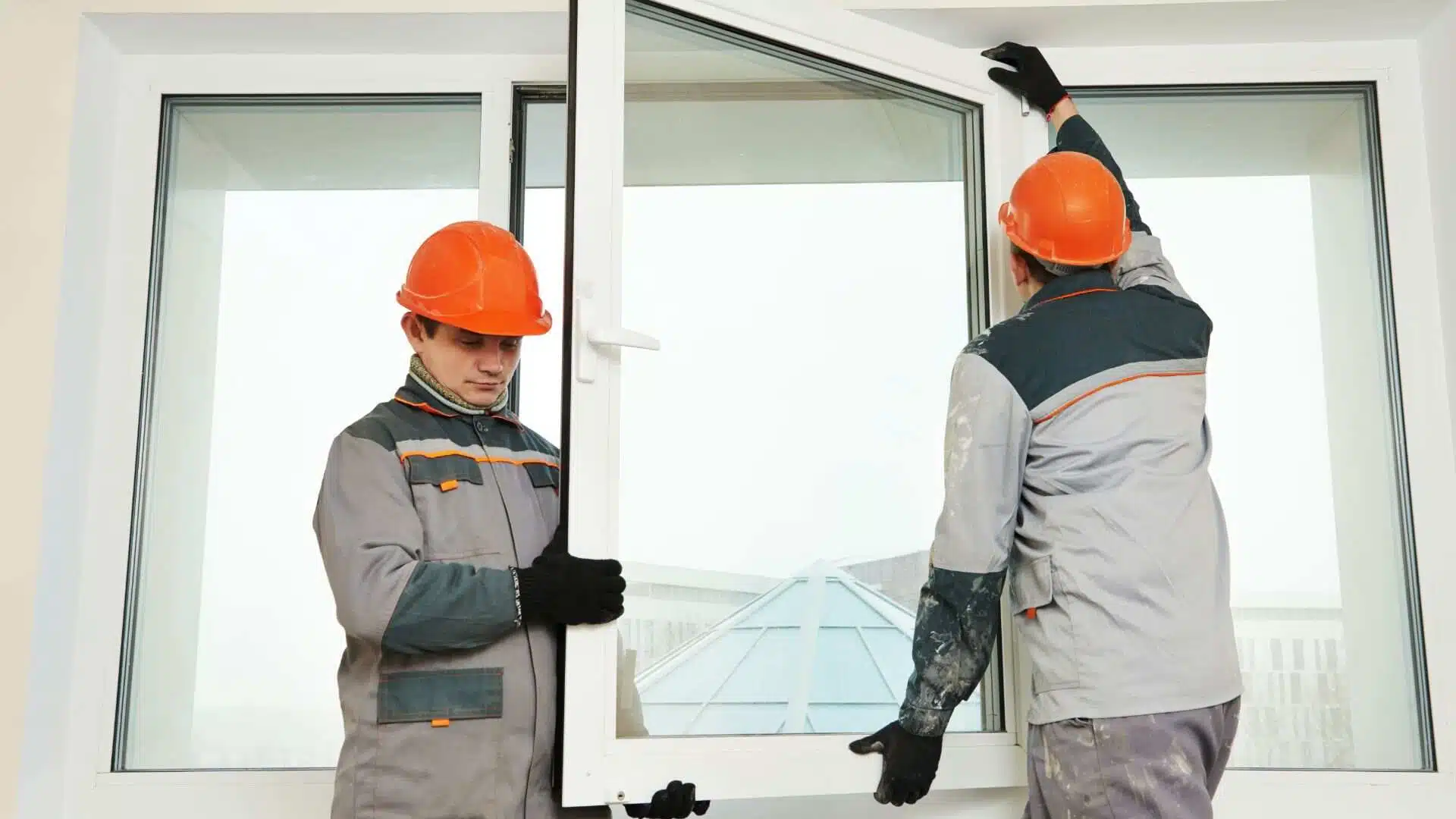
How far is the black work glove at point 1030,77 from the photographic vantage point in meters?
2.26

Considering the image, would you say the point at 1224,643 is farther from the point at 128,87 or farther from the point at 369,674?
the point at 128,87

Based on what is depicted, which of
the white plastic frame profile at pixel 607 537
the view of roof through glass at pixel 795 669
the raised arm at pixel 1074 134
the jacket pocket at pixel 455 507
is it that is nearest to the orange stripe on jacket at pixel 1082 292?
the raised arm at pixel 1074 134

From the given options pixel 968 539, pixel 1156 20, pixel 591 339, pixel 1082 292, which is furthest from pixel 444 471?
pixel 1156 20

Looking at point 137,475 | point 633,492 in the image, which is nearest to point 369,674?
point 633,492

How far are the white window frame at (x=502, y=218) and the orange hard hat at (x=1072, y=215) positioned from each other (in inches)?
10.4

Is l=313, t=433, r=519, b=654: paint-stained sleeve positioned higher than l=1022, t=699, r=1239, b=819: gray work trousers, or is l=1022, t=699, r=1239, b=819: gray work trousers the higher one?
l=313, t=433, r=519, b=654: paint-stained sleeve

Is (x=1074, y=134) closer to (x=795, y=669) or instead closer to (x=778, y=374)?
(x=778, y=374)

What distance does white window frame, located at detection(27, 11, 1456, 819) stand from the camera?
85.0 inches

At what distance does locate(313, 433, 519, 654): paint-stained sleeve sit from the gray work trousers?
77 cm

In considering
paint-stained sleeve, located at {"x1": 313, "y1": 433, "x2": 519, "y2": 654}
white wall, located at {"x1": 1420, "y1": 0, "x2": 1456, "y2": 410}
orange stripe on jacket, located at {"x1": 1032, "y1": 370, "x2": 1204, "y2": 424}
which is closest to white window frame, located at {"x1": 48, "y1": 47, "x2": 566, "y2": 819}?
paint-stained sleeve, located at {"x1": 313, "y1": 433, "x2": 519, "y2": 654}

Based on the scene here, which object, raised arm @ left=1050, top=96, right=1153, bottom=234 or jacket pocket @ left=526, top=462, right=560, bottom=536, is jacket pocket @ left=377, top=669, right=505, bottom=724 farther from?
raised arm @ left=1050, top=96, right=1153, bottom=234

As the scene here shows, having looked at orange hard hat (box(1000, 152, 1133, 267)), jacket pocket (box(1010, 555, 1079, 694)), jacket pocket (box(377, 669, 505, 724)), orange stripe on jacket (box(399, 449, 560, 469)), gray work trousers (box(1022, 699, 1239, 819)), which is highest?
orange hard hat (box(1000, 152, 1133, 267))

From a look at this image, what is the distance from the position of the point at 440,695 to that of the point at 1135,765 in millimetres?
916

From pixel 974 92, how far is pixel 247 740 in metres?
1.80
